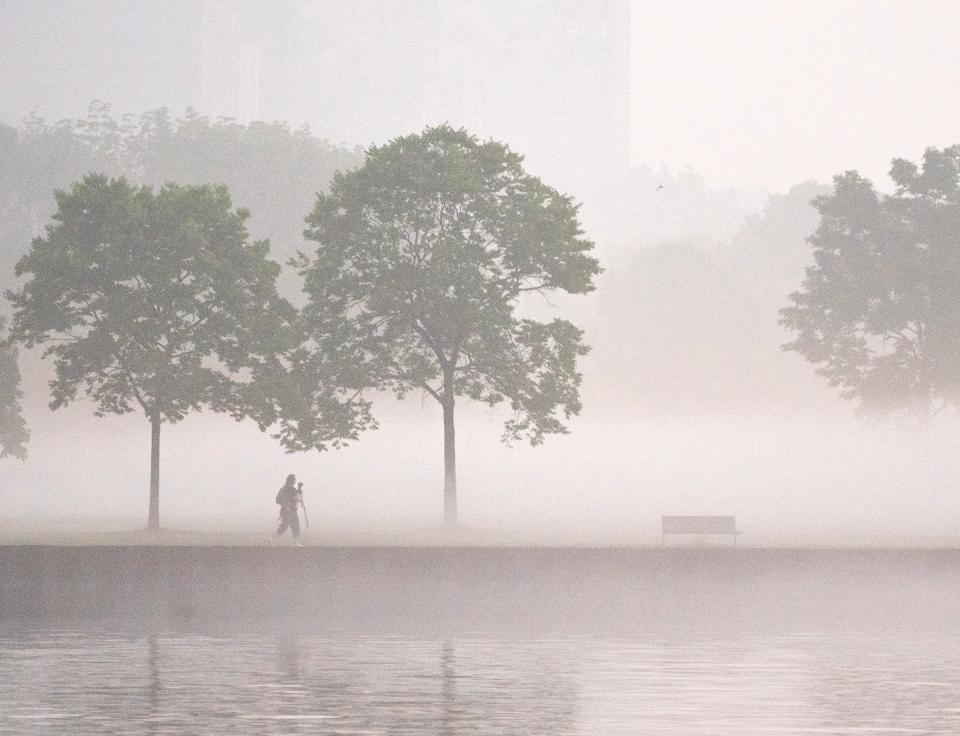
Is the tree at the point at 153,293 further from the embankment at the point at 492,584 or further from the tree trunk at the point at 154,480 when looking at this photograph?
the embankment at the point at 492,584

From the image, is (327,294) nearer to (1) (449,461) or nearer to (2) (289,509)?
(1) (449,461)

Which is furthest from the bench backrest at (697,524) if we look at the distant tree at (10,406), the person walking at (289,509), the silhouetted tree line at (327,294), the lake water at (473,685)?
the distant tree at (10,406)

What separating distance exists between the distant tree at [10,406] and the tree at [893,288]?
109 ft

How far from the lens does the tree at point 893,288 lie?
79.4 m

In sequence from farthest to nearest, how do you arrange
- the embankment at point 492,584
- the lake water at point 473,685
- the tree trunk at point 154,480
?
the tree trunk at point 154,480, the embankment at point 492,584, the lake water at point 473,685

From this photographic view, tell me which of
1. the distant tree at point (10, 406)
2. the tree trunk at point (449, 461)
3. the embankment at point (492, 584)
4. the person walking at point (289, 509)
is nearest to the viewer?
the embankment at point (492, 584)

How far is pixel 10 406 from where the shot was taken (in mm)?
75875

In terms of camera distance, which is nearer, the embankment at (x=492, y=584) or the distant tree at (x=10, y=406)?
the embankment at (x=492, y=584)

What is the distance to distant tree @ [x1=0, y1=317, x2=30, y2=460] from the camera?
7344cm

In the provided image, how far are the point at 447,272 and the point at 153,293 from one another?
9.66m

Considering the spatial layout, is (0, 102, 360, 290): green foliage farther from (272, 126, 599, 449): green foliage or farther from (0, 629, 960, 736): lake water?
(0, 629, 960, 736): lake water

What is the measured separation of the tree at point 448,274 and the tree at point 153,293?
3.79m

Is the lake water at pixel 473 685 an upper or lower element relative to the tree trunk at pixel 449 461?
lower

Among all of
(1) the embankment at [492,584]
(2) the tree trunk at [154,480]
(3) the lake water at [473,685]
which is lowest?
(3) the lake water at [473,685]
